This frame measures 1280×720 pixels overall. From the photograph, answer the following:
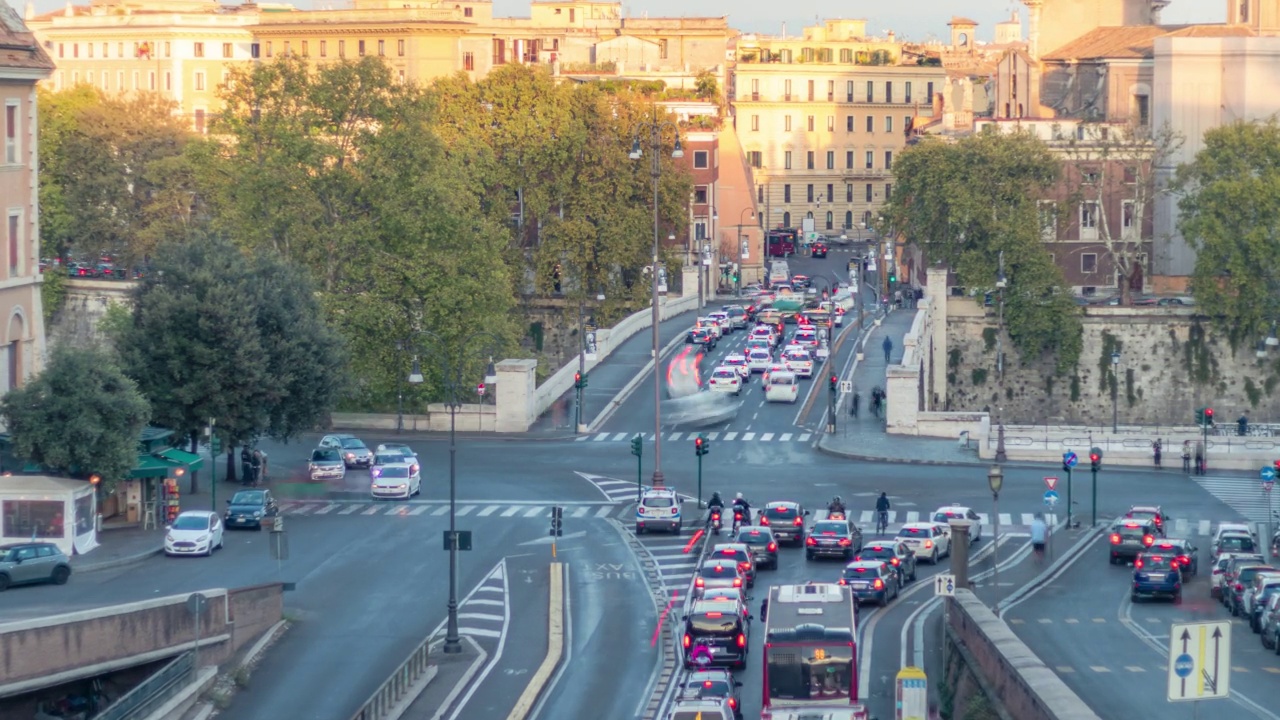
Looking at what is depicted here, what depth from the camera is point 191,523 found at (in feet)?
165

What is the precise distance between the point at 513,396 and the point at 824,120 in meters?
92.9

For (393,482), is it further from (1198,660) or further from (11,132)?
(1198,660)

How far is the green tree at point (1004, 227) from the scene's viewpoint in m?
90.8

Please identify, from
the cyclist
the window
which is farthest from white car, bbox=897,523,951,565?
the window

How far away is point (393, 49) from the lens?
475 ft

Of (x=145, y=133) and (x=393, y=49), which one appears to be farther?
(x=393, y=49)

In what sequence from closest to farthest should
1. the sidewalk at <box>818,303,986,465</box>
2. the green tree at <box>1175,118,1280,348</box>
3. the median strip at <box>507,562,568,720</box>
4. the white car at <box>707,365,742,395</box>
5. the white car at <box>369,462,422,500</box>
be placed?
the median strip at <box>507,562,568,720</box>
the white car at <box>369,462,422,500</box>
the sidewalk at <box>818,303,986,465</box>
the white car at <box>707,365,742,395</box>
the green tree at <box>1175,118,1280,348</box>

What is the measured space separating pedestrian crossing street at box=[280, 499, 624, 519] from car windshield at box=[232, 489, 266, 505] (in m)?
3.06

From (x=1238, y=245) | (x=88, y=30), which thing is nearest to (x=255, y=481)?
(x=1238, y=245)

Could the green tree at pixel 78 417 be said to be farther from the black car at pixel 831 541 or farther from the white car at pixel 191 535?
the black car at pixel 831 541

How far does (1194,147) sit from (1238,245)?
44.2 feet

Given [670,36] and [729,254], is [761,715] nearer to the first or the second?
[729,254]

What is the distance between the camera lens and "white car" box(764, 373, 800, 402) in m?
80.4

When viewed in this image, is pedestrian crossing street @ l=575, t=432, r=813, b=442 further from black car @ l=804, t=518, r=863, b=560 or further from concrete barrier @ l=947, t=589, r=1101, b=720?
concrete barrier @ l=947, t=589, r=1101, b=720
